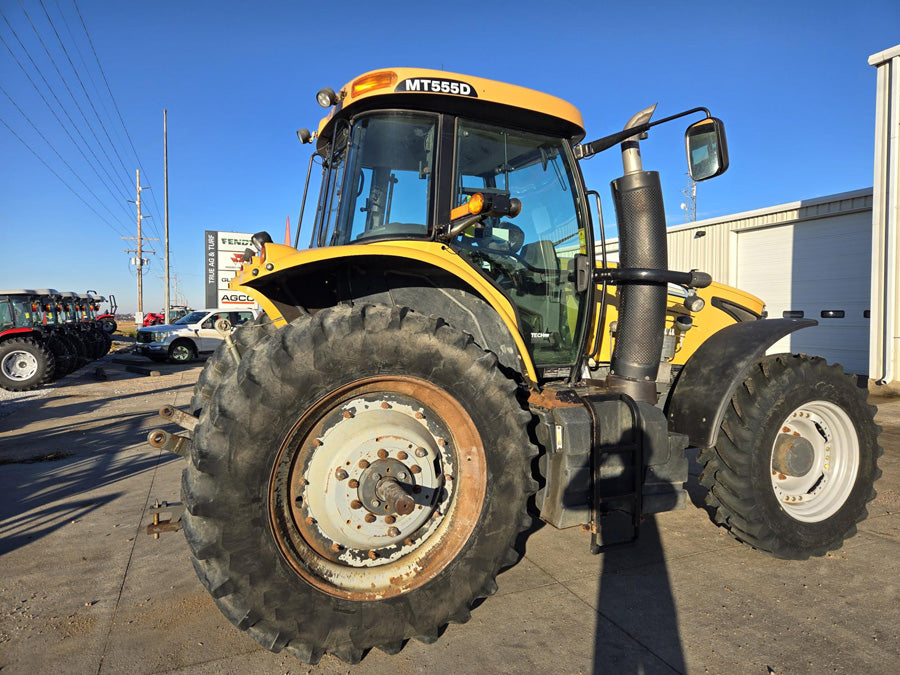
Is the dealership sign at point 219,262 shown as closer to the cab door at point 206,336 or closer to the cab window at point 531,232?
the cab door at point 206,336

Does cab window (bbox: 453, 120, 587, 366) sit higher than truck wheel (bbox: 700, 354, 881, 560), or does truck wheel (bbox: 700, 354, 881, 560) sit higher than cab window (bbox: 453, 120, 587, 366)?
cab window (bbox: 453, 120, 587, 366)

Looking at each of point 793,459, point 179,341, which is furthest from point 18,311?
point 793,459

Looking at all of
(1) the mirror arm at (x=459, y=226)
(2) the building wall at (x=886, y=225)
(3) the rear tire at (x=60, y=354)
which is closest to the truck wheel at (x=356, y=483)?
(1) the mirror arm at (x=459, y=226)

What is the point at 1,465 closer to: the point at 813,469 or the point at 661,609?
the point at 661,609

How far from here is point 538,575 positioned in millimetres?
3133

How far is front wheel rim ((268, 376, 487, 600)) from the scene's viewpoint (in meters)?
2.33

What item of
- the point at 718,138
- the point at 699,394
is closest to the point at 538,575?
the point at 699,394

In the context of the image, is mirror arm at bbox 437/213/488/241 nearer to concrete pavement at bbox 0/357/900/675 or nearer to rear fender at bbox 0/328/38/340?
concrete pavement at bbox 0/357/900/675

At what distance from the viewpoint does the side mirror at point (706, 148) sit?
9.77 ft

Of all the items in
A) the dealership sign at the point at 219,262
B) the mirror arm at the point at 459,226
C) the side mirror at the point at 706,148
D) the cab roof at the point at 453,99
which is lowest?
the mirror arm at the point at 459,226

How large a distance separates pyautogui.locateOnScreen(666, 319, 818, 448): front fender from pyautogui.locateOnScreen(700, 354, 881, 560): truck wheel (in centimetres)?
16

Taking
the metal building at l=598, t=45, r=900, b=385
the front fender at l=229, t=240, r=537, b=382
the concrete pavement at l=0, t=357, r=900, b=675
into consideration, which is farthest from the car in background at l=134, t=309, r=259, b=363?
the front fender at l=229, t=240, r=537, b=382

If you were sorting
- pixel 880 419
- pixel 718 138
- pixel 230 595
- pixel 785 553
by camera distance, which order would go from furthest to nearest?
pixel 880 419 → pixel 785 553 → pixel 718 138 → pixel 230 595

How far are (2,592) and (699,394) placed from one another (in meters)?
4.16
